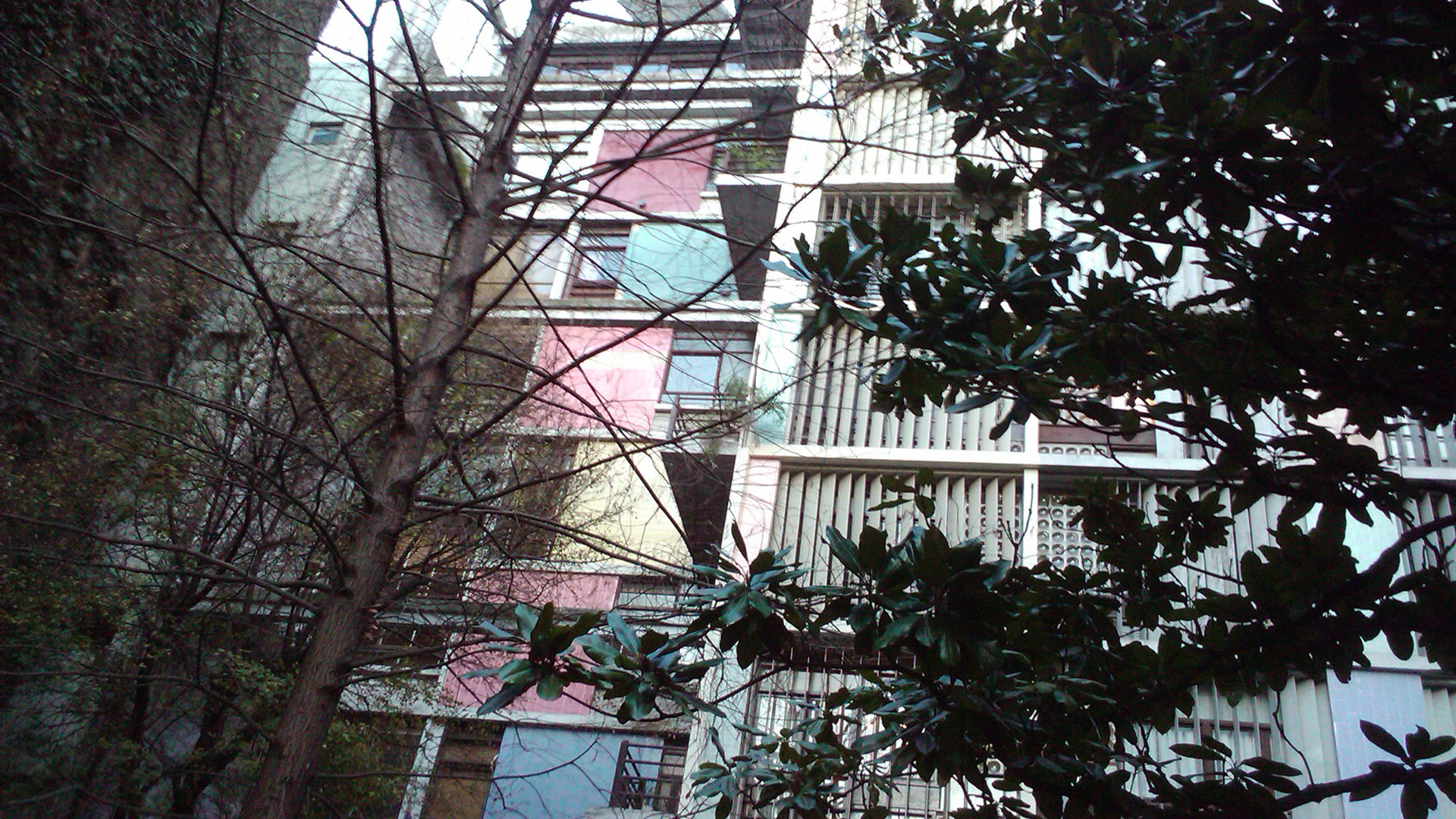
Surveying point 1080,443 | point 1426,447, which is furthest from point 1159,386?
point 1426,447

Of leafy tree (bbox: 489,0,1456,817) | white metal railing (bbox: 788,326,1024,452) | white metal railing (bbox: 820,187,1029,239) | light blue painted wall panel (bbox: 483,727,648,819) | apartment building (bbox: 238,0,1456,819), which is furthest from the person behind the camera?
light blue painted wall panel (bbox: 483,727,648,819)

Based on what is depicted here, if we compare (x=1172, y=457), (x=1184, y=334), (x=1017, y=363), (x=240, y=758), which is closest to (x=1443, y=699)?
(x=1172, y=457)

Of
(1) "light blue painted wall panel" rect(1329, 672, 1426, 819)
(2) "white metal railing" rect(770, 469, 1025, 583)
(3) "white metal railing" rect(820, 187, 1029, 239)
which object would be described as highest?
(3) "white metal railing" rect(820, 187, 1029, 239)

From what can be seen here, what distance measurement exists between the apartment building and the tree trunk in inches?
6.8

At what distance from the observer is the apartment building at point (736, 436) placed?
3912mm

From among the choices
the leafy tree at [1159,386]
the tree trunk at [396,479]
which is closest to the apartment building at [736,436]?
the tree trunk at [396,479]

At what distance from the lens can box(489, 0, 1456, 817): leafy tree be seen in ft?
7.70

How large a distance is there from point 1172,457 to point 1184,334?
16.0 feet

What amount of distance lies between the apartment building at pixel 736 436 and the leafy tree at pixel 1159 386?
0.34 metres

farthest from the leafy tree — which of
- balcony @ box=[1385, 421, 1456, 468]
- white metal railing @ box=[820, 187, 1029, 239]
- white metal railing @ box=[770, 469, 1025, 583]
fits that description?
white metal railing @ box=[820, 187, 1029, 239]

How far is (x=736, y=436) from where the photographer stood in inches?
283

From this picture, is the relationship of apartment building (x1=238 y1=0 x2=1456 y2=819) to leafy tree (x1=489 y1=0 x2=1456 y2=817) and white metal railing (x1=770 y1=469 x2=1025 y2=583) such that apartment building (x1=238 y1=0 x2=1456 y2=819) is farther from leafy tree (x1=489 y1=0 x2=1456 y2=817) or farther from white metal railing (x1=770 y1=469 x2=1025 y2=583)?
leafy tree (x1=489 y1=0 x2=1456 y2=817)

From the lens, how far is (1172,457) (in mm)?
7344

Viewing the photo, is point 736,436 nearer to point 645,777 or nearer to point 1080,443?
point 1080,443
